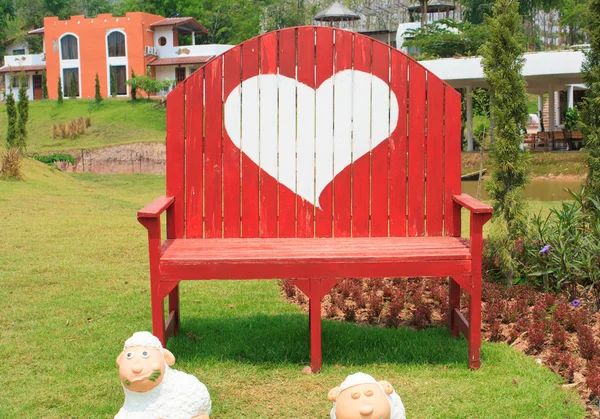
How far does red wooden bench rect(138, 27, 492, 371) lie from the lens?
5301 mm

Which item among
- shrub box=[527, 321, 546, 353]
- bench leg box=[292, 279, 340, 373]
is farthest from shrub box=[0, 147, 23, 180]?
shrub box=[527, 321, 546, 353]

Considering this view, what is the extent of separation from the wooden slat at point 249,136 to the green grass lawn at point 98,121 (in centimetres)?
3086

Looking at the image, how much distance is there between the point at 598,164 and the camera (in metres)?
6.38

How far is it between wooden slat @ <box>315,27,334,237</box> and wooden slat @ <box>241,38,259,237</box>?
0.43 meters

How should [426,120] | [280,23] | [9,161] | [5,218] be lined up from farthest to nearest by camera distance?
1. [280,23]
2. [9,161]
3. [5,218]
4. [426,120]

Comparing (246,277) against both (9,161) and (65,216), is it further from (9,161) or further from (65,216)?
(9,161)

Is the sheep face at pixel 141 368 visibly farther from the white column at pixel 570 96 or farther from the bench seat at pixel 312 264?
the white column at pixel 570 96

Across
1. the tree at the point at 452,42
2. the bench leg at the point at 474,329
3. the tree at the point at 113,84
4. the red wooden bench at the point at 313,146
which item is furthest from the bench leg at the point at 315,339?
the tree at the point at 113,84

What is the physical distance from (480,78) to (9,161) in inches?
574

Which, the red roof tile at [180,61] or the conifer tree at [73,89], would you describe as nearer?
the red roof tile at [180,61]

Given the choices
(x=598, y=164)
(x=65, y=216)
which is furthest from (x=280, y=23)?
(x=598, y=164)

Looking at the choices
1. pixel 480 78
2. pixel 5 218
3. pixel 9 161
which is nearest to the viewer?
pixel 5 218

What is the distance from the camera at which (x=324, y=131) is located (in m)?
5.38

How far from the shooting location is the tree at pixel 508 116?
5.92 metres
